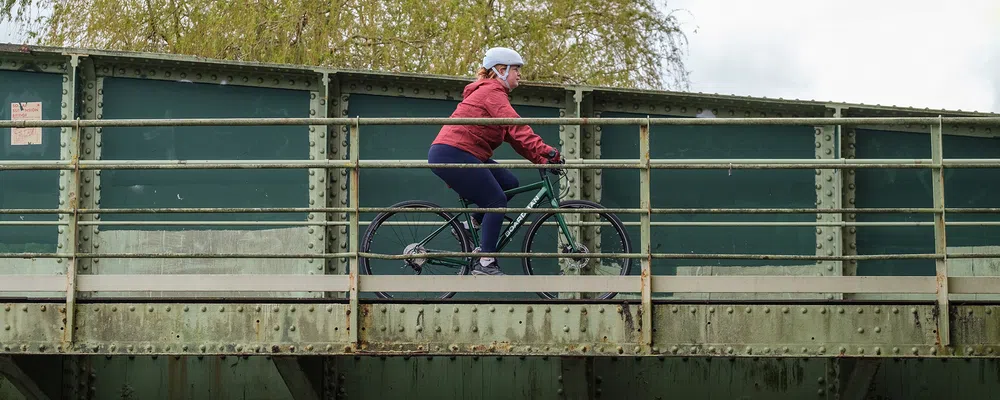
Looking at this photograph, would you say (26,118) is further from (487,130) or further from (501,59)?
(501,59)

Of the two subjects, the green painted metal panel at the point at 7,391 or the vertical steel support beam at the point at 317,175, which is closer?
the green painted metal panel at the point at 7,391

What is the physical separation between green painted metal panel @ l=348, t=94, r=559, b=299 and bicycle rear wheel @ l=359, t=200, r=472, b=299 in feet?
1.26

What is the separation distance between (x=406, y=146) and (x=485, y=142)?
81.1 inches

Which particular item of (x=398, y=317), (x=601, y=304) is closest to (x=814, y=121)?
(x=601, y=304)

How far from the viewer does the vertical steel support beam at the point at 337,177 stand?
9.64m

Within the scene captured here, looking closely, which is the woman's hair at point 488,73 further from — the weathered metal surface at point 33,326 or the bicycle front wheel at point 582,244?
the weathered metal surface at point 33,326

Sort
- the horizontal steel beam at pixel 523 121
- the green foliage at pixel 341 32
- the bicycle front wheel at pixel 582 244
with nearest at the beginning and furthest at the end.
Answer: the horizontal steel beam at pixel 523 121
the bicycle front wheel at pixel 582 244
the green foliage at pixel 341 32

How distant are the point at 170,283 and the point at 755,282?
3341 mm

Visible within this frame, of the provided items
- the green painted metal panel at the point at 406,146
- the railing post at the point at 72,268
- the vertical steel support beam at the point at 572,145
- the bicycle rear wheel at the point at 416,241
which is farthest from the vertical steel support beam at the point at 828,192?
the railing post at the point at 72,268

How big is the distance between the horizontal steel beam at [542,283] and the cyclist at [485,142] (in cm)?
80

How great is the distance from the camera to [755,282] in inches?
266

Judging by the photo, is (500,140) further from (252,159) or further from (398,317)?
(252,159)

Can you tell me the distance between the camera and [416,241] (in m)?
9.15

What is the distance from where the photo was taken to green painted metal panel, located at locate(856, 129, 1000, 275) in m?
9.67
